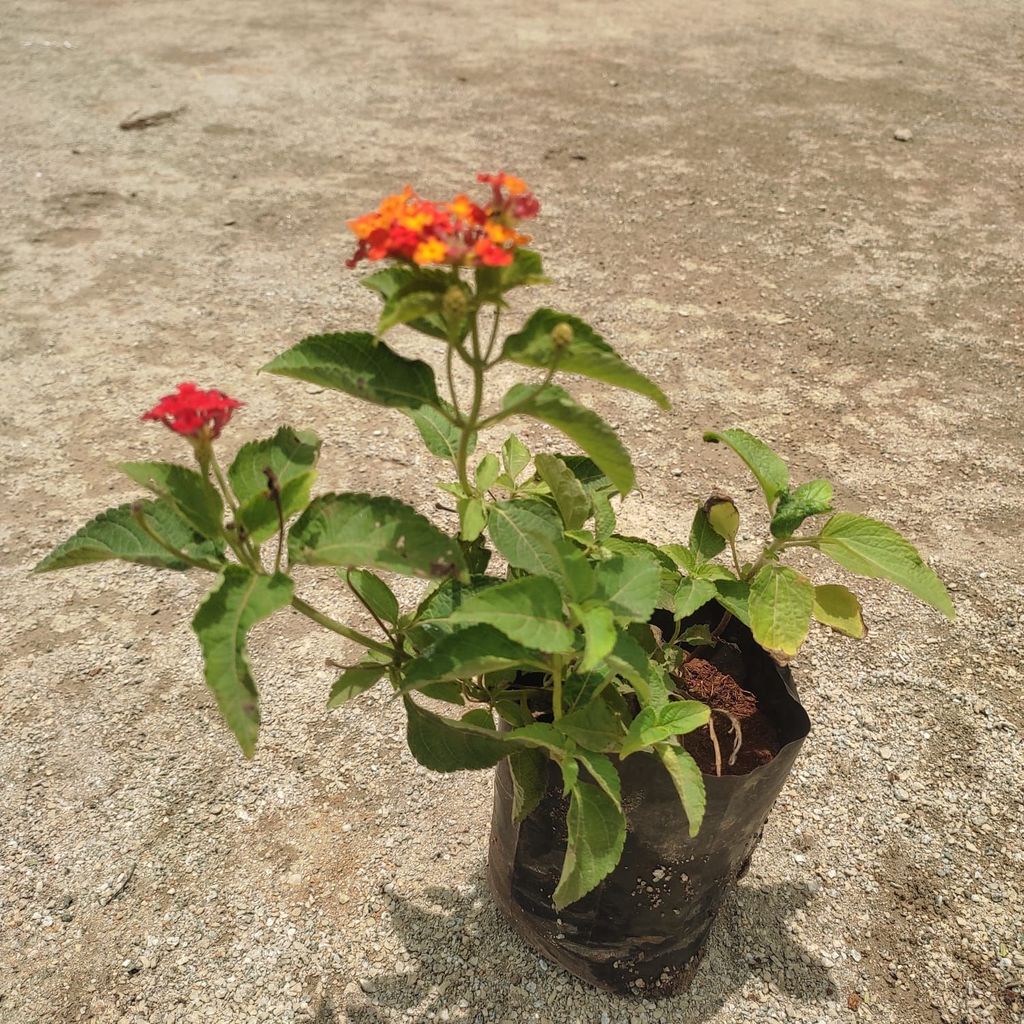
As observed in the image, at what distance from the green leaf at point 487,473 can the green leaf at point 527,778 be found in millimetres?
409

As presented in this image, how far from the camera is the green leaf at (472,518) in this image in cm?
126

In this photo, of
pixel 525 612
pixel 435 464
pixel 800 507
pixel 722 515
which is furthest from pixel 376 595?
pixel 435 464

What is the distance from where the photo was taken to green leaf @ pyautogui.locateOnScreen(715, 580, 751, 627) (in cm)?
144

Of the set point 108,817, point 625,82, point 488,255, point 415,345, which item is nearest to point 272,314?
point 415,345

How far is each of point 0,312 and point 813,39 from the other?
19.5 feet

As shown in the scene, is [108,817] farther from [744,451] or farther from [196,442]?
[744,451]

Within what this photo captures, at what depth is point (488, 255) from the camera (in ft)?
3.14

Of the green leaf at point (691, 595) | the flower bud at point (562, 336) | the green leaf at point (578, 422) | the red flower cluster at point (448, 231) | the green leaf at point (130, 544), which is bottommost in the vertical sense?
the green leaf at point (691, 595)

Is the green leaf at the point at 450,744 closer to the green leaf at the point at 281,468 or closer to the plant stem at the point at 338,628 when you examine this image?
the plant stem at the point at 338,628

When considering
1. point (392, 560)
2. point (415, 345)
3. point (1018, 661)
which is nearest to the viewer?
point (392, 560)

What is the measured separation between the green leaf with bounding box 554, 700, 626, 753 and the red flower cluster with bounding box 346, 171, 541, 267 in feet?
2.05

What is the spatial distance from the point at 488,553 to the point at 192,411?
1.87 ft

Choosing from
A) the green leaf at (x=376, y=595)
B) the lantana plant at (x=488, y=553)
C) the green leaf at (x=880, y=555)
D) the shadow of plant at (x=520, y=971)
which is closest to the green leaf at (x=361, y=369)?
the lantana plant at (x=488, y=553)

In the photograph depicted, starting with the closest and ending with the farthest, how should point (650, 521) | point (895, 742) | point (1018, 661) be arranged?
point (895, 742)
point (1018, 661)
point (650, 521)
